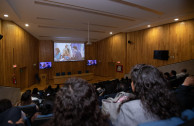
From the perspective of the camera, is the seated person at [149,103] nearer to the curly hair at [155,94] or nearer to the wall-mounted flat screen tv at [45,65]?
the curly hair at [155,94]

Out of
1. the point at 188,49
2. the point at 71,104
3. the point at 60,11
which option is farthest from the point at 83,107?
the point at 188,49

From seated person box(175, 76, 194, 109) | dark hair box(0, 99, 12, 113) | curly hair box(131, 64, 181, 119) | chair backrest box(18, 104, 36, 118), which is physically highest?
curly hair box(131, 64, 181, 119)

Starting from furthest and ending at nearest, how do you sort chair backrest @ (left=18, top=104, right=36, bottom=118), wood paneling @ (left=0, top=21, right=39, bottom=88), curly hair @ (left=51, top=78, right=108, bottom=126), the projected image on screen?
the projected image on screen → wood paneling @ (left=0, top=21, right=39, bottom=88) → chair backrest @ (left=18, top=104, right=36, bottom=118) → curly hair @ (left=51, top=78, right=108, bottom=126)

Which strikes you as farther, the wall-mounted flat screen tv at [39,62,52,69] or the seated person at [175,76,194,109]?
the wall-mounted flat screen tv at [39,62,52,69]

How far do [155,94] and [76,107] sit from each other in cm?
72

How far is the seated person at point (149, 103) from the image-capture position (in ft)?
3.34

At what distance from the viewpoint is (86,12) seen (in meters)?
5.36

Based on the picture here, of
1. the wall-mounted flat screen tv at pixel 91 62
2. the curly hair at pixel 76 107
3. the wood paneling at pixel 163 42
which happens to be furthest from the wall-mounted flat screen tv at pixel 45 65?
the curly hair at pixel 76 107

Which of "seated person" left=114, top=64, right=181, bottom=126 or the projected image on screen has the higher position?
the projected image on screen

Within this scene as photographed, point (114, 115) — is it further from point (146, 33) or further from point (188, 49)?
point (146, 33)

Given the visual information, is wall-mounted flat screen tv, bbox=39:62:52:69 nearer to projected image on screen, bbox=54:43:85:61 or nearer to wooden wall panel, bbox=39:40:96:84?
wooden wall panel, bbox=39:40:96:84

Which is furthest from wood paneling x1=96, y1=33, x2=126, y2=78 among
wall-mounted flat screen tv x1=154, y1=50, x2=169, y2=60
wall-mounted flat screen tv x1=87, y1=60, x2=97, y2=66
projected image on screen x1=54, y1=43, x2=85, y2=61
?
wall-mounted flat screen tv x1=154, y1=50, x2=169, y2=60

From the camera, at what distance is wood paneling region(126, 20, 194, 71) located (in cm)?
650

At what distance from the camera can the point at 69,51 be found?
11516 millimetres
